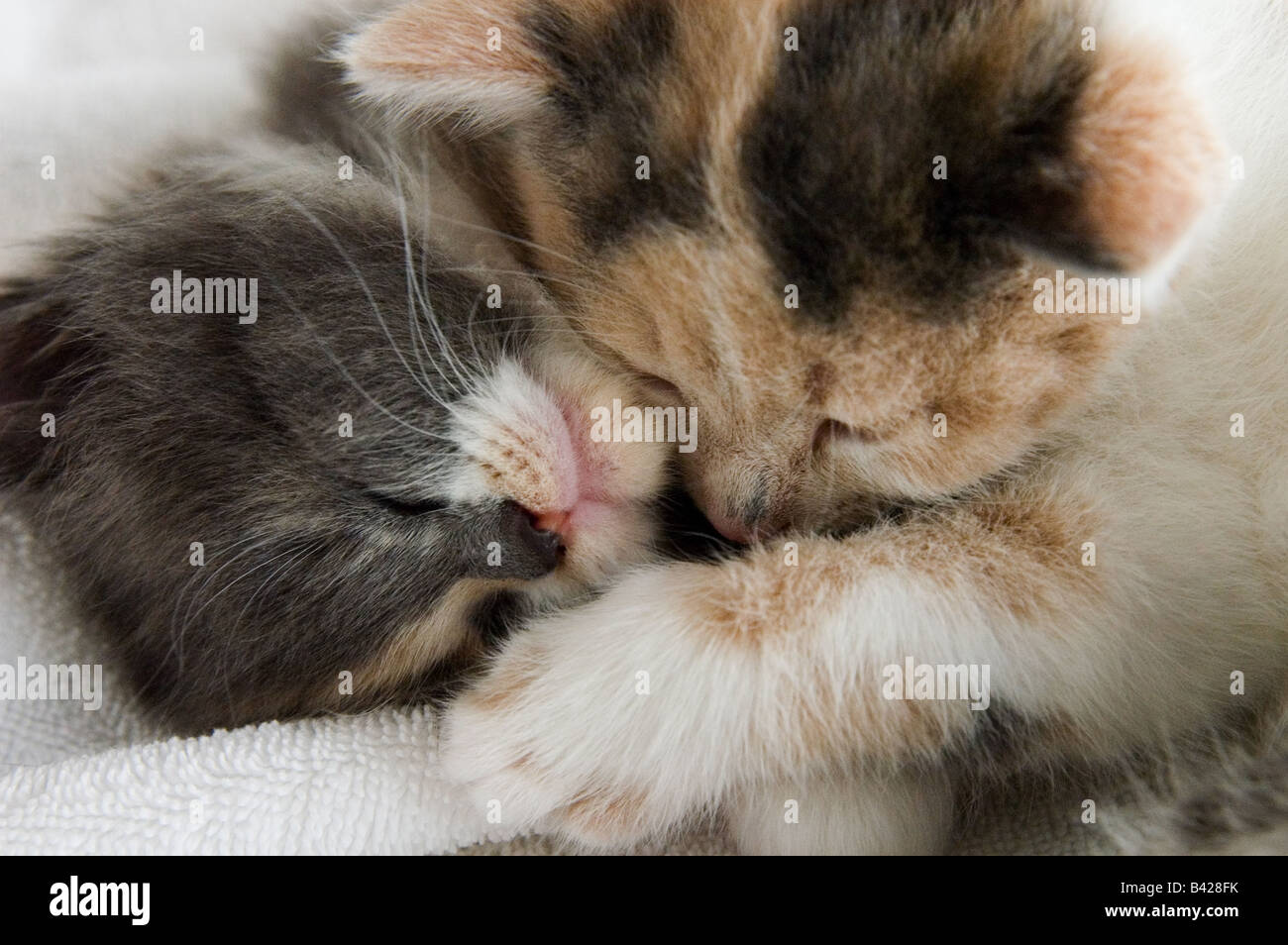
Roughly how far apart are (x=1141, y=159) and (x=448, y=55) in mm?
549

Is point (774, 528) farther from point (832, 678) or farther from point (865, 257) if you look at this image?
point (865, 257)

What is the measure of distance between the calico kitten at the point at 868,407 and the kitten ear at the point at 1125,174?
25 mm

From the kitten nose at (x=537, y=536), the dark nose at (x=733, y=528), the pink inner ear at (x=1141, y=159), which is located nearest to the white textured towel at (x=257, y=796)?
the kitten nose at (x=537, y=536)

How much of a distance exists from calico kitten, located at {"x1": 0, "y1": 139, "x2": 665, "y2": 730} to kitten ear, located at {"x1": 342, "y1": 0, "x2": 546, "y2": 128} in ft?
0.42

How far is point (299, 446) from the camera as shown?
35.9 inches

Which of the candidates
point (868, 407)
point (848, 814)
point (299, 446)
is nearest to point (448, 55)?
point (299, 446)

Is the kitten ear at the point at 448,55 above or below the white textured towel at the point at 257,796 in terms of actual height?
above

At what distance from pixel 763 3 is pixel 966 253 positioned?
265 millimetres

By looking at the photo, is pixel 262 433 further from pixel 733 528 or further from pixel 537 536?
pixel 733 528

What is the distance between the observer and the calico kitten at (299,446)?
91cm

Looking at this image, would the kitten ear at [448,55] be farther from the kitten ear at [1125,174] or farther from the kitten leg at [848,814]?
the kitten leg at [848,814]

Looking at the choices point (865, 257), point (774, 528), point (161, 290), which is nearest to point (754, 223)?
point (865, 257)

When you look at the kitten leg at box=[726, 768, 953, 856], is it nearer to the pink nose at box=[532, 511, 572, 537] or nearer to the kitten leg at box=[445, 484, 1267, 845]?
the kitten leg at box=[445, 484, 1267, 845]
